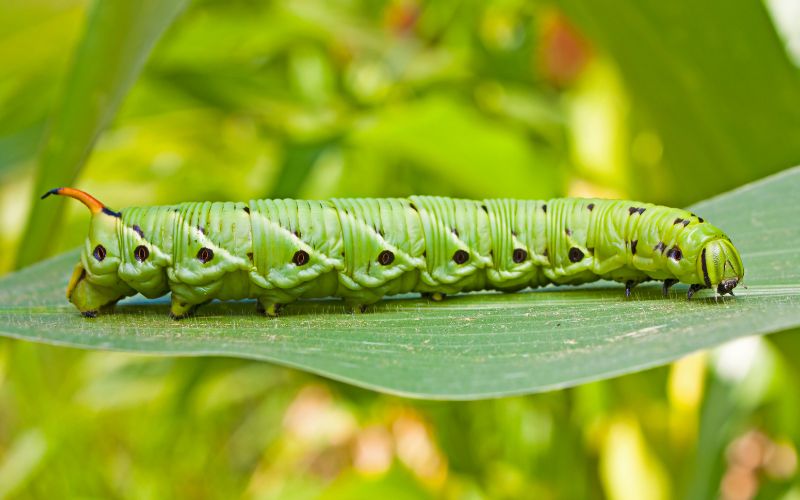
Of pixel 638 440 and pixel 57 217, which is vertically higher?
pixel 57 217

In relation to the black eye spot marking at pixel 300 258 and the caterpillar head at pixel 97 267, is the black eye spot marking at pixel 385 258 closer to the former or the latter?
the black eye spot marking at pixel 300 258

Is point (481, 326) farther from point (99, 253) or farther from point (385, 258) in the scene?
point (99, 253)

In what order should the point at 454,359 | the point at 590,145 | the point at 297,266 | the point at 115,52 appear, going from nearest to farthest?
the point at 454,359
the point at 115,52
the point at 297,266
the point at 590,145

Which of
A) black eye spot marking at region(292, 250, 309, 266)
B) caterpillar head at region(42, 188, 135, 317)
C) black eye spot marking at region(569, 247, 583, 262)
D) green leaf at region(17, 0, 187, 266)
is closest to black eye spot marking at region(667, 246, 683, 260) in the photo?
black eye spot marking at region(569, 247, 583, 262)

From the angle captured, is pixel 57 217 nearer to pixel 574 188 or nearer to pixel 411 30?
pixel 574 188

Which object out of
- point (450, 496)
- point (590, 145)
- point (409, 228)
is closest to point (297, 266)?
point (409, 228)

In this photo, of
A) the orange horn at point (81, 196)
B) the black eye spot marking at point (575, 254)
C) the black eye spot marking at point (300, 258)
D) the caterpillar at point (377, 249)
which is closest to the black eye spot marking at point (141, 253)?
the caterpillar at point (377, 249)

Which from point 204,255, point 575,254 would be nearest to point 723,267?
point 575,254
